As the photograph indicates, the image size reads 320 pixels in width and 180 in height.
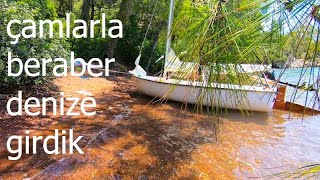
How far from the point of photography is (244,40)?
138cm

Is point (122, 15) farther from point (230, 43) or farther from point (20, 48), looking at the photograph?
point (230, 43)

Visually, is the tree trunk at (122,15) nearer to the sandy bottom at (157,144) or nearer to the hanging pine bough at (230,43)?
the sandy bottom at (157,144)

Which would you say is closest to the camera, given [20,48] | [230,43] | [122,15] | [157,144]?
[230,43]

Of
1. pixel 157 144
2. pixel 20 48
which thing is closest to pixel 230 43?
pixel 157 144

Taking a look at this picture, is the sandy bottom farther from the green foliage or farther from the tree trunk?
the tree trunk

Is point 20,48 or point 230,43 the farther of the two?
point 20,48

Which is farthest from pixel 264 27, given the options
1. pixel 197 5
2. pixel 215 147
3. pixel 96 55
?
pixel 96 55

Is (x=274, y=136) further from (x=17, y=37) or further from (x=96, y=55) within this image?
(x=96, y=55)

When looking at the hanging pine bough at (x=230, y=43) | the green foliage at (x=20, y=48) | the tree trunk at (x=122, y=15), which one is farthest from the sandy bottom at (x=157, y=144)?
the tree trunk at (x=122, y=15)

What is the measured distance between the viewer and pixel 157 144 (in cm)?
540

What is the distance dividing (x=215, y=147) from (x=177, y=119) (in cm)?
194

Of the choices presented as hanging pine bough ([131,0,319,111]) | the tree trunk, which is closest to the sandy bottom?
hanging pine bough ([131,0,319,111])

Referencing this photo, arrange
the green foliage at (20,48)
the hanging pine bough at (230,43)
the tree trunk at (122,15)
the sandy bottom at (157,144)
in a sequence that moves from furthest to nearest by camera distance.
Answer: the tree trunk at (122,15) < the green foliage at (20,48) < the sandy bottom at (157,144) < the hanging pine bough at (230,43)

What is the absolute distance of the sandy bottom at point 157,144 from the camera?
13.3ft
